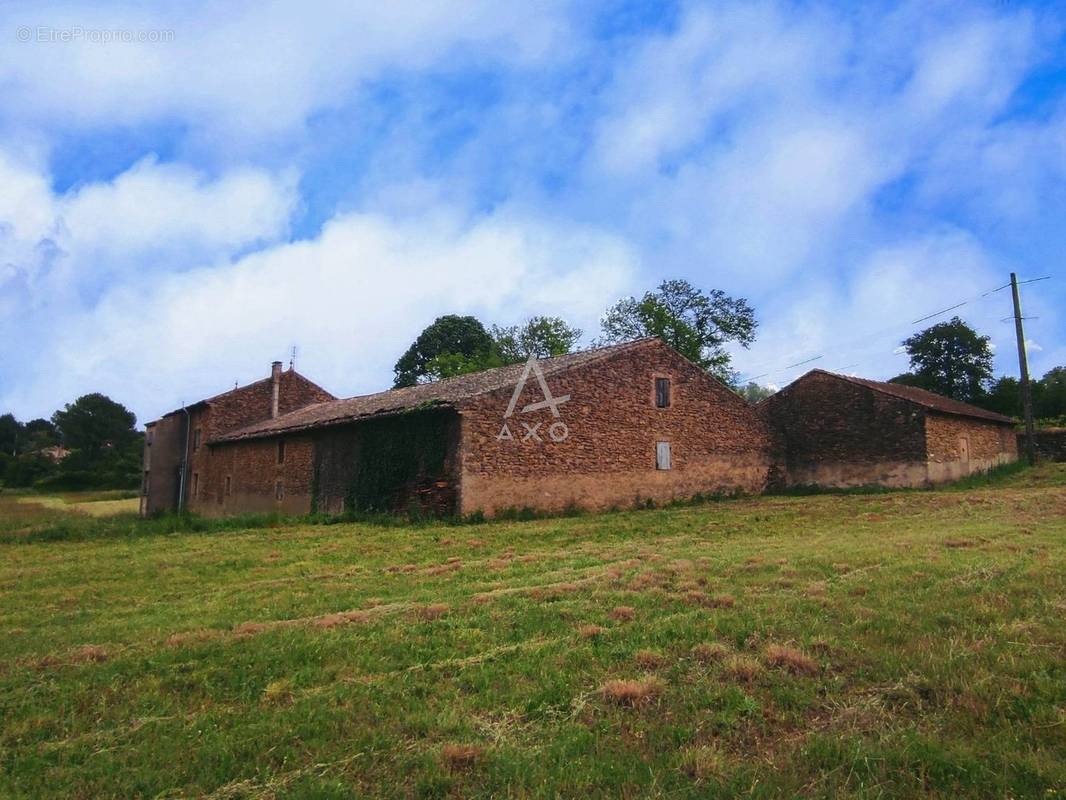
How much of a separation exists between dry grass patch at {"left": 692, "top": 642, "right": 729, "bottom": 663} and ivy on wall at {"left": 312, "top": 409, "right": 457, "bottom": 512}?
1389cm

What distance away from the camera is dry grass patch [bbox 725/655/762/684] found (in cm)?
460

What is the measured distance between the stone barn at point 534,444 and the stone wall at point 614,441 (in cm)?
4

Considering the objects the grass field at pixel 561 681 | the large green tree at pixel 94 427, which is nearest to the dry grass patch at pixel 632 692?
the grass field at pixel 561 681

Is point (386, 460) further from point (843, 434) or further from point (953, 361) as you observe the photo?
point (953, 361)

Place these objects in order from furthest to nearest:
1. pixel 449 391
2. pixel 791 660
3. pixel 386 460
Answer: pixel 449 391 → pixel 386 460 → pixel 791 660

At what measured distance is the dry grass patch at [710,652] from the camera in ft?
16.4

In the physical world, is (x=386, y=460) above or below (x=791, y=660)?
above

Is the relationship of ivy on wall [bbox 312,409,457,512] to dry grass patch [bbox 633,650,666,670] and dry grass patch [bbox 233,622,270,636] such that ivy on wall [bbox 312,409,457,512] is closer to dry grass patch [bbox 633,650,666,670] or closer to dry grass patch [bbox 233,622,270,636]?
dry grass patch [bbox 233,622,270,636]

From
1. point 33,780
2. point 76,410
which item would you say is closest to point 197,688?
point 33,780

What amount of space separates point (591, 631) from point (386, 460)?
1508 centimetres

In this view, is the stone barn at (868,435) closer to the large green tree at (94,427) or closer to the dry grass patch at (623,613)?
the dry grass patch at (623,613)

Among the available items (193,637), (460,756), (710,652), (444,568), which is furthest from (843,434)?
(460,756)

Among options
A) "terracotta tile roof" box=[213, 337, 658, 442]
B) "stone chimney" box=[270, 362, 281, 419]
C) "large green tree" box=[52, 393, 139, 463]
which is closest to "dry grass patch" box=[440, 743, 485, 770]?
"terracotta tile roof" box=[213, 337, 658, 442]

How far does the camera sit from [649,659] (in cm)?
502
